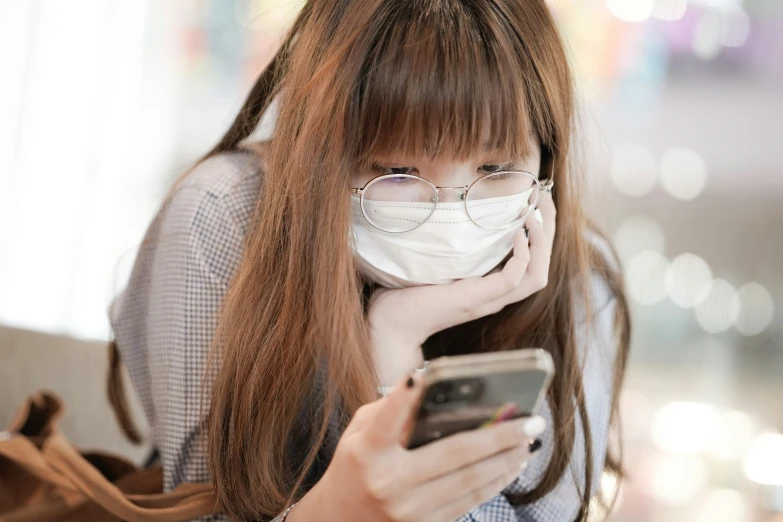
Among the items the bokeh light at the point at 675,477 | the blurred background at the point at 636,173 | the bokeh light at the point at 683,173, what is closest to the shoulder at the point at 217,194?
the blurred background at the point at 636,173

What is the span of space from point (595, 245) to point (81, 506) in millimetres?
816

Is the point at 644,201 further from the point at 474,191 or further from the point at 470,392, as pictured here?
the point at 470,392

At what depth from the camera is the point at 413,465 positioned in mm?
607

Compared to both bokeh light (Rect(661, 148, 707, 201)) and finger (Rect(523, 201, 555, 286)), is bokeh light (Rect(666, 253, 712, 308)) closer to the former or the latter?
bokeh light (Rect(661, 148, 707, 201))

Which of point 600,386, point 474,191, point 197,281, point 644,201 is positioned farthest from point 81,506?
point 644,201

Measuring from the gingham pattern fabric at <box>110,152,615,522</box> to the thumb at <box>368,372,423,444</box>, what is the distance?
0.37 meters

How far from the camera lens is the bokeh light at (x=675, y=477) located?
2023 mm

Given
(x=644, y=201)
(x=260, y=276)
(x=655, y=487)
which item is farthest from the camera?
(x=644, y=201)

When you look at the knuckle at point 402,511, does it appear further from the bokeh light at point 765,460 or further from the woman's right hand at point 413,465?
the bokeh light at point 765,460

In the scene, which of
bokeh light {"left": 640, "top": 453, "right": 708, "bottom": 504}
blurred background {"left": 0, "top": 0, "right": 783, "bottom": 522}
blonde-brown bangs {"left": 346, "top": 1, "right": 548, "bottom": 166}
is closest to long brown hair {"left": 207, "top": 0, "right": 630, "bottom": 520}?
blonde-brown bangs {"left": 346, "top": 1, "right": 548, "bottom": 166}

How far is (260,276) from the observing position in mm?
866

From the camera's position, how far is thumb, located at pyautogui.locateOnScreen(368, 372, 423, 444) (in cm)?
55

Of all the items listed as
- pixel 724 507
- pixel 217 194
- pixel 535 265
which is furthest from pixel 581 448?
pixel 724 507

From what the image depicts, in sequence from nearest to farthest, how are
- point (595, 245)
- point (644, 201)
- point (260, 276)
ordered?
point (260, 276), point (595, 245), point (644, 201)
